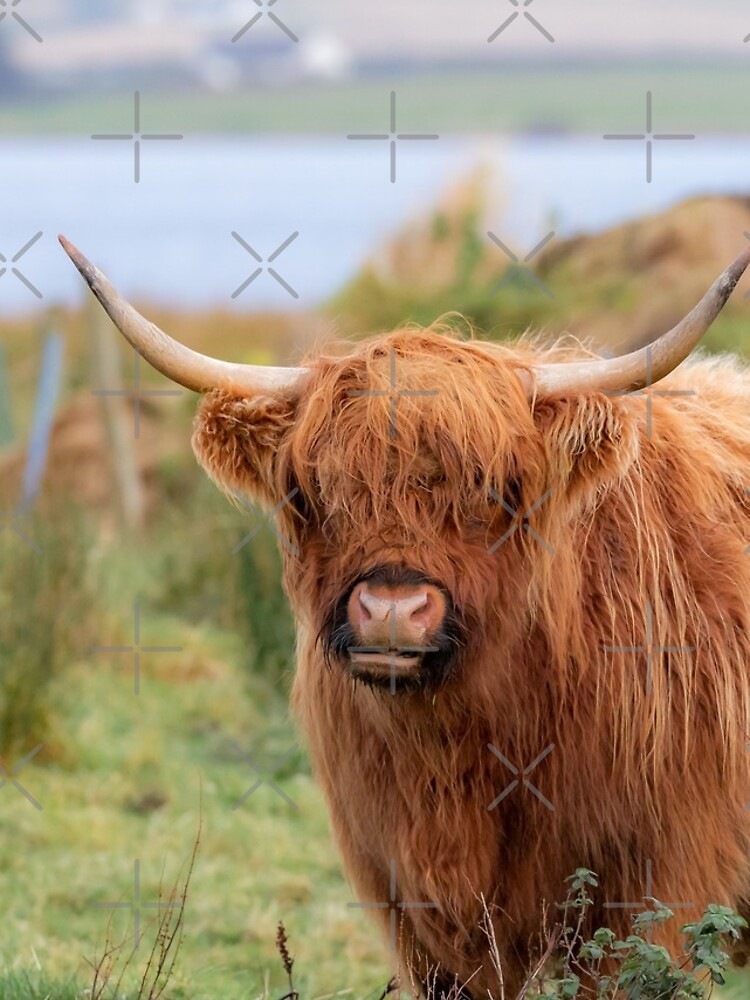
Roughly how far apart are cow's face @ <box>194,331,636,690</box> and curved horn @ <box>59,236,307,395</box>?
0.14 feet

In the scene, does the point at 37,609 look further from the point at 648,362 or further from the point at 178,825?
the point at 648,362

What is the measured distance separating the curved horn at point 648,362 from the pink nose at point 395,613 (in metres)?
0.58

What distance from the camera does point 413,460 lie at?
9.46 feet

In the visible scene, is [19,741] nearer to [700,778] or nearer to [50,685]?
[50,685]

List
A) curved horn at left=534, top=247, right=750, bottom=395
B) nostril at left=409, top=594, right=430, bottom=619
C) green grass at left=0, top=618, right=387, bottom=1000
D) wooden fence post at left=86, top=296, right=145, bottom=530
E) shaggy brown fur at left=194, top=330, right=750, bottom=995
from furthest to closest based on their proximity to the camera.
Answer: wooden fence post at left=86, top=296, right=145, bottom=530
green grass at left=0, top=618, right=387, bottom=1000
shaggy brown fur at left=194, top=330, right=750, bottom=995
nostril at left=409, top=594, right=430, bottom=619
curved horn at left=534, top=247, right=750, bottom=395

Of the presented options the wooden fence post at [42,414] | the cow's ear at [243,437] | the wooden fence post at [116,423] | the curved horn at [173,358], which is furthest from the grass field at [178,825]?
the wooden fence post at [116,423]

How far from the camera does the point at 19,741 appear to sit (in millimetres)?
6129

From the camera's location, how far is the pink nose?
2.65 meters

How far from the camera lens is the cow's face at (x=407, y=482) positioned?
2.75 meters

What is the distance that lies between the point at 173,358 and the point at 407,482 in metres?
0.58

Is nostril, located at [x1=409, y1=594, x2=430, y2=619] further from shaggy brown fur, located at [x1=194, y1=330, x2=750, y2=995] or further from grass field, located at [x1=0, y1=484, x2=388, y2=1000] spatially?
grass field, located at [x1=0, y1=484, x2=388, y2=1000]

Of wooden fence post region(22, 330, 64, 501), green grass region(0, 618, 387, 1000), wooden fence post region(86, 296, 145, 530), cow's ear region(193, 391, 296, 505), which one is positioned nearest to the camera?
cow's ear region(193, 391, 296, 505)

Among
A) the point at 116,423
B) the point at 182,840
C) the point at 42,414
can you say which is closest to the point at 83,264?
the point at 182,840

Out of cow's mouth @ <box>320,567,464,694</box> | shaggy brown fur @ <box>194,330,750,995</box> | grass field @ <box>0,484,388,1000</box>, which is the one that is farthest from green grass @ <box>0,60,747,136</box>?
cow's mouth @ <box>320,567,464,694</box>
